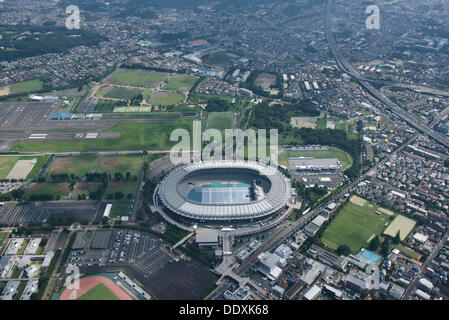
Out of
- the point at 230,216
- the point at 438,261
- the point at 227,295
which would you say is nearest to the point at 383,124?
the point at 438,261

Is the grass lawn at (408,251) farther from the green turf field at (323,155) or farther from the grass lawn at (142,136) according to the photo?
the grass lawn at (142,136)

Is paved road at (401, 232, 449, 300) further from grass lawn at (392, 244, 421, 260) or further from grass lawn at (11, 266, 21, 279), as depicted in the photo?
grass lawn at (11, 266, 21, 279)

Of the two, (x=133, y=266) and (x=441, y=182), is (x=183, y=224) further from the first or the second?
(x=441, y=182)

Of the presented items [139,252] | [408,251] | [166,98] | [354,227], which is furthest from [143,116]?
[408,251]

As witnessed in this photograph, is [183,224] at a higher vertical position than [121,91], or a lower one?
lower

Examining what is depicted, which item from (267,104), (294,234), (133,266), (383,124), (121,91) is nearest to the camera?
(133,266)

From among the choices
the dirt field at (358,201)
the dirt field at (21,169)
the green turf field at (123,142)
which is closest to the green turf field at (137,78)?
the green turf field at (123,142)

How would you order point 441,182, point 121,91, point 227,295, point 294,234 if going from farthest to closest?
point 121,91 → point 441,182 → point 294,234 → point 227,295
